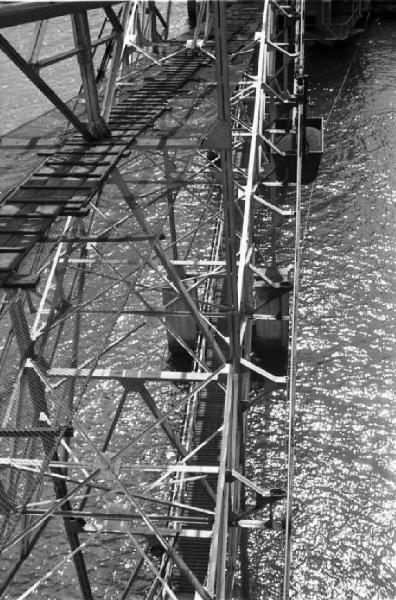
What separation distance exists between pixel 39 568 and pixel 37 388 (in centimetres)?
1031

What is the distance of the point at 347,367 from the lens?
101 ft

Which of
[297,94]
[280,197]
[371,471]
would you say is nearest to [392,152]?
[280,197]

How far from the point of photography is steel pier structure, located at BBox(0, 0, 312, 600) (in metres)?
14.1

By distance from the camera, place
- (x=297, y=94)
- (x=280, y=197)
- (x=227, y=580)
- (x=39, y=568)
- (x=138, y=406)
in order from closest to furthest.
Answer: (x=227, y=580) < (x=39, y=568) < (x=138, y=406) < (x=297, y=94) < (x=280, y=197)

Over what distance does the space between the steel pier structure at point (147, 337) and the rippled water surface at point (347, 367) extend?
976 millimetres

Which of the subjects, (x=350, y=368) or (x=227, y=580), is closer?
(x=227, y=580)

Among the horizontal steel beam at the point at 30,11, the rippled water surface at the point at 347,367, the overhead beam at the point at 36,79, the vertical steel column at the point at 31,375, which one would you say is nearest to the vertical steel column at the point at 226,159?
the horizontal steel beam at the point at 30,11

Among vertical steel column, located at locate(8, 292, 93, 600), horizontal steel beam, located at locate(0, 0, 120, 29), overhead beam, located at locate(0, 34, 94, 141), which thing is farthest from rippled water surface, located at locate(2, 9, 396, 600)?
horizontal steel beam, located at locate(0, 0, 120, 29)

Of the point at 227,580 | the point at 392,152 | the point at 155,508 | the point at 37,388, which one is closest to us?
the point at 37,388

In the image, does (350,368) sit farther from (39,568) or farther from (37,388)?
(37,388)

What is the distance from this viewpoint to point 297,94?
105ft

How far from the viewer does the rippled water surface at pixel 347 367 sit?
954 inches

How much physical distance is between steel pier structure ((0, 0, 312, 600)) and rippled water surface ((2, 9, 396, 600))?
0.98 meters

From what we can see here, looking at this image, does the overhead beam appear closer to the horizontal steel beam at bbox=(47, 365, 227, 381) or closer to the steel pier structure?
the steel pier structure
